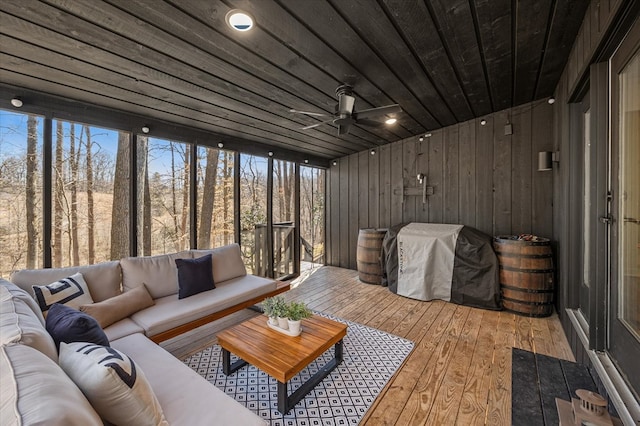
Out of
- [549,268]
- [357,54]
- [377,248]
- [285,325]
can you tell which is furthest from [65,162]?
[549,268]

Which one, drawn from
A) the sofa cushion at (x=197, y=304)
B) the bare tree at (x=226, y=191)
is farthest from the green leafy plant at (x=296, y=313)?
the bare tree at (x=226, y=191)

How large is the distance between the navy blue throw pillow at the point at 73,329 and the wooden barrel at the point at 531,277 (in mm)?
4014

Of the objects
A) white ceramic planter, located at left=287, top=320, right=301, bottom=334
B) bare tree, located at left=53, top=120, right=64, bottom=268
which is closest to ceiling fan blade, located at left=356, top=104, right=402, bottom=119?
white ceramic planter, located at left=287, top=320, right=301, bottom=334

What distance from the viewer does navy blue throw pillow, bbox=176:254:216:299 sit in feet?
9.39

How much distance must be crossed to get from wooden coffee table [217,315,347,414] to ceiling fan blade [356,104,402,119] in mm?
1971

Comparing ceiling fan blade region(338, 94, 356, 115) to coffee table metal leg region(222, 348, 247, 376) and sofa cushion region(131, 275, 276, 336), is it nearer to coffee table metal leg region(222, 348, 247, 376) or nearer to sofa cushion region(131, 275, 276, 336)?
sofa cushion region(131, 275, 276, 336)

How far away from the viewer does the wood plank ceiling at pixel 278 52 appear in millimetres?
1674

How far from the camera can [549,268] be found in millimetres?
3211

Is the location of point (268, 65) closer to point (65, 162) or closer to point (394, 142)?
point (65, 162)

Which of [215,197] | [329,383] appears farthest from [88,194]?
[329,383]

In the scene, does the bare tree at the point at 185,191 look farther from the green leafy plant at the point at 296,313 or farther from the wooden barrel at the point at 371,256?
the wooden barrel at the point at 371,256

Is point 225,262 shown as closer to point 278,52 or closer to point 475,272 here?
point 278,52

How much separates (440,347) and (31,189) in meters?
4.22

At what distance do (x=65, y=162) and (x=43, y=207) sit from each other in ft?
1.75
